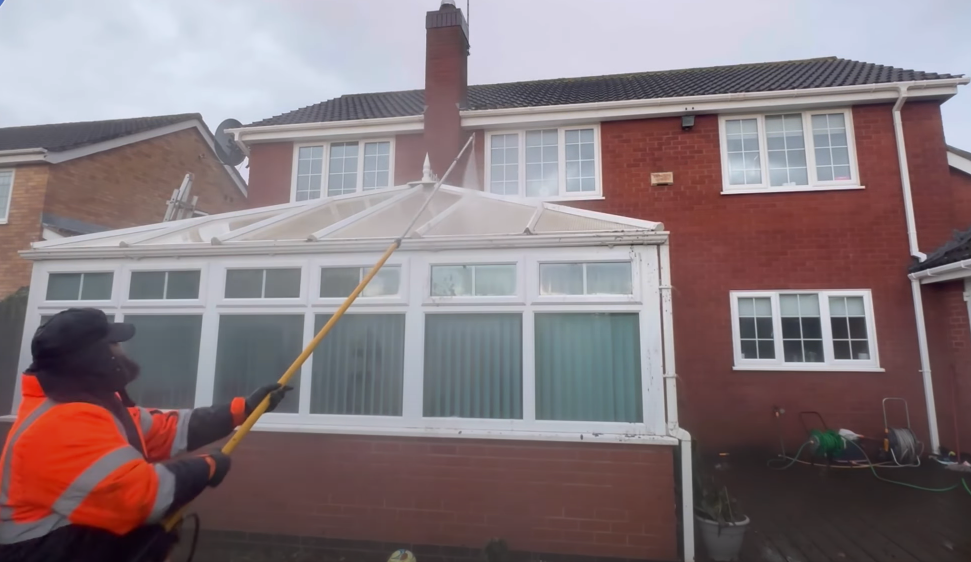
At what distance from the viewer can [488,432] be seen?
4.28 metres

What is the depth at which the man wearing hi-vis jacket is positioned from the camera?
1732 mm

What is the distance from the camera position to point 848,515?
5320 millimetres

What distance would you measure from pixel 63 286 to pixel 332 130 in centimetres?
532

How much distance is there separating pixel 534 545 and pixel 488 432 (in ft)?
2.98

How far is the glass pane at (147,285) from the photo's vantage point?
4.89 meters

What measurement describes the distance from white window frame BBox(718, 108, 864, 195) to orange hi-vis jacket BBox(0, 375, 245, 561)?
8293mm

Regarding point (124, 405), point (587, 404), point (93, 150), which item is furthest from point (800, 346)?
point (93, 150)

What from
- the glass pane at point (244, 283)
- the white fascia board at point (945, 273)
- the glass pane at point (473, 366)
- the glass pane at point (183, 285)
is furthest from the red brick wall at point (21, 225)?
the white fascia board at point (945, 273)

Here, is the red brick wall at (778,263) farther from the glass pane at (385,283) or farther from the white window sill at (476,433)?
the glass pane at (385,283)

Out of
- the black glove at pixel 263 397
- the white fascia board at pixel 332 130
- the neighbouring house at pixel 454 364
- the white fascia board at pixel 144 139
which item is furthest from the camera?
the white fascia board at pixel 144 139

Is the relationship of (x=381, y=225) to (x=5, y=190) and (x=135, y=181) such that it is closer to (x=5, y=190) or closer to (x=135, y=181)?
(x=5, y=190)

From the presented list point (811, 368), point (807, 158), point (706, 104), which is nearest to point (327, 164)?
point (706, 104)

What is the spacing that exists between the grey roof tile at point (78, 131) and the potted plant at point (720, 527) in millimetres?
13027

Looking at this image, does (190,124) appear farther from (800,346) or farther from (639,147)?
(800,346)
